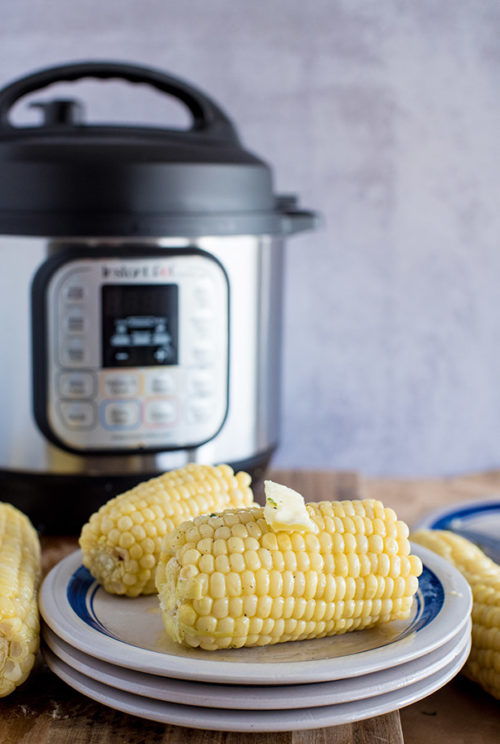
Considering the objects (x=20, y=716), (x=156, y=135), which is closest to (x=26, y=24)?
(x=156, y=135)

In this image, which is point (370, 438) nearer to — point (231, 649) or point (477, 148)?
point (477, 148)

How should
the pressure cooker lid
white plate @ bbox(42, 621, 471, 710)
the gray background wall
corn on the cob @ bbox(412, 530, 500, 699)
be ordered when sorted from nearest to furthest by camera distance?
white plate @ bbox(42, 621, 471, 710)
corn on the cob @ bbox(412, 530, 500, 699)
the pressure cooker lid
the gray background wall

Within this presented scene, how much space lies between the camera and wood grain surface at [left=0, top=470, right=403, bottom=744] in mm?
595

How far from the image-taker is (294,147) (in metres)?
1.62

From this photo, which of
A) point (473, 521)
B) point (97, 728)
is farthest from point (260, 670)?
point (473, 521)

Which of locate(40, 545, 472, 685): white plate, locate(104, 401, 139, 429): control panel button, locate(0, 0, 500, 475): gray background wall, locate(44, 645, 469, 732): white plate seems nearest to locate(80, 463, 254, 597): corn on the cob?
locate(40, 545, 472, 685): white plate

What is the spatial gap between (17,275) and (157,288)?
0.16 m

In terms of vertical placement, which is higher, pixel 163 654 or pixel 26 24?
pixel 26 24

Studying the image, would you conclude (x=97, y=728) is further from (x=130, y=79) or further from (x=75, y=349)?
(x=130, y=79)

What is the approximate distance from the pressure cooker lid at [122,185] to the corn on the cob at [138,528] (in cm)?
36

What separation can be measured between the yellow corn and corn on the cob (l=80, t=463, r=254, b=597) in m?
0.09

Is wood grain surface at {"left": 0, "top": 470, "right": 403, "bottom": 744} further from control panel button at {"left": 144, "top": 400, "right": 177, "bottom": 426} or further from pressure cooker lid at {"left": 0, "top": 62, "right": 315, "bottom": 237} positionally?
pressure cooker lid at {"left": 0, "top": 62, "right": 315, "bottom": 237}

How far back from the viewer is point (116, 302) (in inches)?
39.9

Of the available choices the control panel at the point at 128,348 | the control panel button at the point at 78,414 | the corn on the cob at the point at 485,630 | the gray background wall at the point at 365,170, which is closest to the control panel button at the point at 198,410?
the control panel at the point at 128,348
